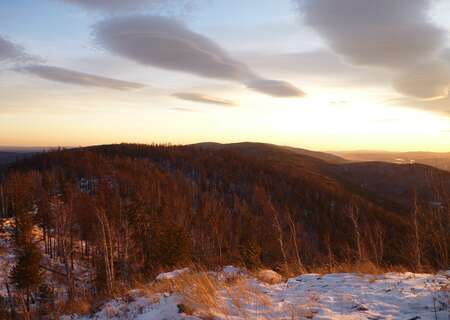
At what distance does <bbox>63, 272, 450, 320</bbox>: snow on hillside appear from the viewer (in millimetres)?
5141

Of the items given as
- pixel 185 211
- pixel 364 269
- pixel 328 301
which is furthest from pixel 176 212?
pixel 328 301

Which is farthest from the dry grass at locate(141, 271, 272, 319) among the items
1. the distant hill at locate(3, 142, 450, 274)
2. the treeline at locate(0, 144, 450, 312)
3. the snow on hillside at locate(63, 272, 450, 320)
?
the distant hill at locate(3, 142, 450, 274)

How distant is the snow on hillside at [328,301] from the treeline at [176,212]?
7.85 ft

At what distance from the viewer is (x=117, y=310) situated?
6.77m

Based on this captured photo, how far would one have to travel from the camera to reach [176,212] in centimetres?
7431

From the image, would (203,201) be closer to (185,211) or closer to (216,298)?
(185,211)

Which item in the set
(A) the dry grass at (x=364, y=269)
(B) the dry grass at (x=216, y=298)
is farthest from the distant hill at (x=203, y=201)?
(B) the dry grass at (x=216, y=298)

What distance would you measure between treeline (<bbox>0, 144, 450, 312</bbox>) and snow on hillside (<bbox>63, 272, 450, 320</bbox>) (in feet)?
7.85

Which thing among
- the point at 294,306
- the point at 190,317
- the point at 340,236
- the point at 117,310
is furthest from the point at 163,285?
the point at 340,236

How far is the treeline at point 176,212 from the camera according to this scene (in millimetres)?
37188

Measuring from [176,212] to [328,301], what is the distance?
70.1m

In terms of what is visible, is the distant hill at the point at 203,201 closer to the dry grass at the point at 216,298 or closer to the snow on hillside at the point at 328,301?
the snow on hillside at the point at 328,301

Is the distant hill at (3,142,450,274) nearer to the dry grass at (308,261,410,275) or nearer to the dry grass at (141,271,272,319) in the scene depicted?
the dry grass at (308,261,410,275)

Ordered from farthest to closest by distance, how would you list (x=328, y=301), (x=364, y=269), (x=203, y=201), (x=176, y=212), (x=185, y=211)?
(x=203, y=201) → (x=185, y=211) → (x=176, y=212) → (x=364, y=269) → (x=328, y=301)
